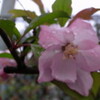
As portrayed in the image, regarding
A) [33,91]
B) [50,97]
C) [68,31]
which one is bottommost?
[50,97]

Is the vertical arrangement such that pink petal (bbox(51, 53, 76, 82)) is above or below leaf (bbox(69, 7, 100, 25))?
below

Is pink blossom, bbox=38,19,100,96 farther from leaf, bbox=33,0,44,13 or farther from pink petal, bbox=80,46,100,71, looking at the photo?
leaf, bbox=33,0,44,13

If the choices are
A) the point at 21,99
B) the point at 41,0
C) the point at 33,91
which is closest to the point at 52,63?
the point at 41,0

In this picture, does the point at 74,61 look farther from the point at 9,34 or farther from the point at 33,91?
the point at 33,91

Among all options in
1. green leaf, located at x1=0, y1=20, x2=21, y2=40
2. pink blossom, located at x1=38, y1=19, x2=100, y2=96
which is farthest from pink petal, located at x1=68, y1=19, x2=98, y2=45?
green leaf, located at x1=0, y1=20, x2=21, y2=40

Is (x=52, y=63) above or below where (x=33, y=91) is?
above

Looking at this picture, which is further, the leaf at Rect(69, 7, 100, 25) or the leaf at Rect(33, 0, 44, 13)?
the leaf at Rect(33, 0, 44, 13)
